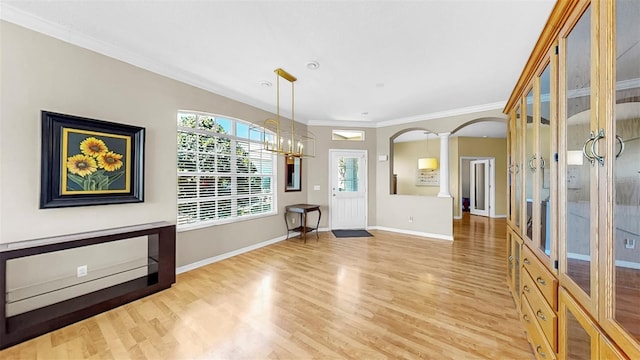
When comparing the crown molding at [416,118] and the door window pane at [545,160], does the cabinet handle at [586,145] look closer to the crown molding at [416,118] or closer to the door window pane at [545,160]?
the door window pane at [545,160]

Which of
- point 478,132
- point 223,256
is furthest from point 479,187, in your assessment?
point 223,256

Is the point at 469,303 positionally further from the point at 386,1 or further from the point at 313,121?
the point at 313,121

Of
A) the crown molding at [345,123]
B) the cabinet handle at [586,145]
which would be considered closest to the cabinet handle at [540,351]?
the cabinet handle at [586,145]

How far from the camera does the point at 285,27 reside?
2.18 meters

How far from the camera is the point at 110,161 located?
2.53 m

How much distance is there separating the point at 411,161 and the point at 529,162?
652cm

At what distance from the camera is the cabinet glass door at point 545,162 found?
1.47m

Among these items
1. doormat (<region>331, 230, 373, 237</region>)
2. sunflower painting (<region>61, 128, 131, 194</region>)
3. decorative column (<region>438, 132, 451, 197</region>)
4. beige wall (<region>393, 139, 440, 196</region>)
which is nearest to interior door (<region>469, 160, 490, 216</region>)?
beige wall (<region>393, 139, 440, 196</region>)

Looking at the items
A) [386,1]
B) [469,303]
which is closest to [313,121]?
[386,1]

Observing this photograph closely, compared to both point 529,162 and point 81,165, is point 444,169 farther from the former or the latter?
point 81,165

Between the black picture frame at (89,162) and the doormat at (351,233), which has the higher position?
the black picture frame at (89,162)

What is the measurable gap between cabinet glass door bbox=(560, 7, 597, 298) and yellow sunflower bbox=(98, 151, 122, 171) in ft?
12.0

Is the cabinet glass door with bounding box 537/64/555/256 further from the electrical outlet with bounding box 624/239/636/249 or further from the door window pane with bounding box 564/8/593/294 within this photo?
the electrical outlet with bounding box 624/239/636/249

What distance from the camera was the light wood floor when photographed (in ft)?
5.90
